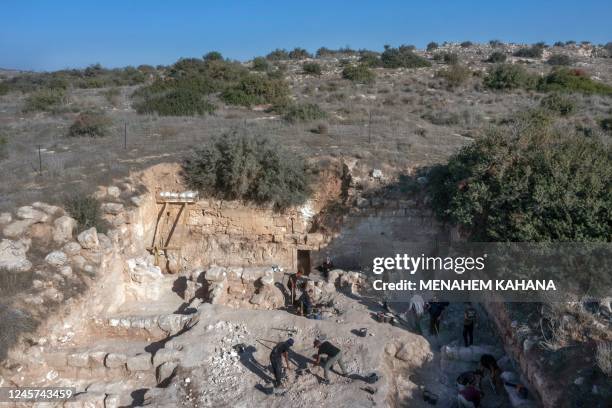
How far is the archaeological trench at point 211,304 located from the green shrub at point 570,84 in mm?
16373

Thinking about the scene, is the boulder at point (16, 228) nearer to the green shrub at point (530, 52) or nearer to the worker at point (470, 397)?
the worker at point (470, 397)

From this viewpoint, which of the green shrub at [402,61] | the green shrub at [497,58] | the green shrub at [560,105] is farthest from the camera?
the green shrub at [497,58]

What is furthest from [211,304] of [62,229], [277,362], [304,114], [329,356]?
[304,114]

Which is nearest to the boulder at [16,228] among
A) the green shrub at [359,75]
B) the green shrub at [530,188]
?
the green shrub at [530,188]

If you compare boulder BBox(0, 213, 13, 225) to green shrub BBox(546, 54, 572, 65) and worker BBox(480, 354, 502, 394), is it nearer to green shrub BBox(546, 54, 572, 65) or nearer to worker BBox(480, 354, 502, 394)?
worker BBox(480, 354, 502, 394)

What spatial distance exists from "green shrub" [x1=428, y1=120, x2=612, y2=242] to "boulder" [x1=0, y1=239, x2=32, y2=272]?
344 inches

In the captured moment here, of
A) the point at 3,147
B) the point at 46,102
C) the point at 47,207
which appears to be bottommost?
the point at 47,207

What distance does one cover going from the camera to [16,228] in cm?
882

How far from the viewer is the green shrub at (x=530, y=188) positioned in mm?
7910

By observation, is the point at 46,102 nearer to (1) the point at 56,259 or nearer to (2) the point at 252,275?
(1) the point at 56,259

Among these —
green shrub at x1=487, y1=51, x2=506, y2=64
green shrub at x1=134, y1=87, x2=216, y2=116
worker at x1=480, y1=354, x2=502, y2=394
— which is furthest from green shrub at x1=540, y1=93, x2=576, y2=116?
green shrub at x1=134, y1=87, x2=216, y2=116

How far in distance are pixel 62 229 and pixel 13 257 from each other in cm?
112

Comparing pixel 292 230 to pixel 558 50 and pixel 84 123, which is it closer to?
pixel 84 123

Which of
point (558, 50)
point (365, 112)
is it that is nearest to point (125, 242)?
point (365, 112)
